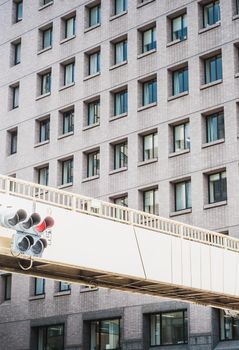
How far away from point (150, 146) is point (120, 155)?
245 centimetres

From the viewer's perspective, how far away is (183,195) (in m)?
44.9

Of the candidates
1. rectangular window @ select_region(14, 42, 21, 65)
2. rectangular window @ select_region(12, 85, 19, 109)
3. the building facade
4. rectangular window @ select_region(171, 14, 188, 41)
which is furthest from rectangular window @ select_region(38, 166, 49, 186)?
rectangular window @ select_region(171, 14, 188, 41)

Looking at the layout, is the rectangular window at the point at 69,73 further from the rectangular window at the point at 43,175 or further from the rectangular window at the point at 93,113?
the rectangular window at the point at 43,175

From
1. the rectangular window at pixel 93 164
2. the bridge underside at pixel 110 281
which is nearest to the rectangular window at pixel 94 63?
the rectangular window at pixel 93 164

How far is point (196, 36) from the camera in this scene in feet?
153

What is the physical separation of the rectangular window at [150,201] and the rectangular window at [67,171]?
21.5ft

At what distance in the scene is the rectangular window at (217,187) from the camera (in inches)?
1697

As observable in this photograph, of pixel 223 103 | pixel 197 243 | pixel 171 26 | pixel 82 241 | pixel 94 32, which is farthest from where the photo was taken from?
pixel 94 32

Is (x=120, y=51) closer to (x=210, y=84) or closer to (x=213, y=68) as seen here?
(x=213, y=68)

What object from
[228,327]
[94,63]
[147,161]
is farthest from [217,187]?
[94,63]

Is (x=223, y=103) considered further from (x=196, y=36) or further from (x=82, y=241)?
(x=82, y=241)

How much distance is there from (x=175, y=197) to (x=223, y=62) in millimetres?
8353

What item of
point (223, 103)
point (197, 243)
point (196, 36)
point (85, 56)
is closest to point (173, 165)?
point (223, 103)

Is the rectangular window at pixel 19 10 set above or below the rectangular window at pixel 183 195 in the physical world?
above
